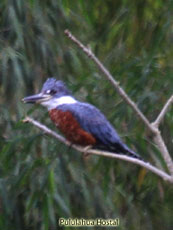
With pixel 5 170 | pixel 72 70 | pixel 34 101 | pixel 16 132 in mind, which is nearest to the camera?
pixel 34 101

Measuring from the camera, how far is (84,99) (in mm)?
4164

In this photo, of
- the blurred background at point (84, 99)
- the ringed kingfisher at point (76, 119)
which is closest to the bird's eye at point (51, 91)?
the ringed kingfisher at point (76, 119)

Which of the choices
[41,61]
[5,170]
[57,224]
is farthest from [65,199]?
[41,61]

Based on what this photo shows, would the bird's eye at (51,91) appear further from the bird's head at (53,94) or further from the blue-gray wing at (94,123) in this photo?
the blue-gray wing at (94,123)

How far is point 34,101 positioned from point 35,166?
391mm

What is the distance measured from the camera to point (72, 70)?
4488 mm

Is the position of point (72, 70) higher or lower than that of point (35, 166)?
higher

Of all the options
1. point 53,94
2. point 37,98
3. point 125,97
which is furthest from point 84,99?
point 125,97

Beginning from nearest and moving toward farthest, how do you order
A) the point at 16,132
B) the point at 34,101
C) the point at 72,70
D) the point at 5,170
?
the point at 34,101
the point at 5,170
the point at 16,132
the point at 72,70

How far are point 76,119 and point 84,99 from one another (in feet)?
1.66

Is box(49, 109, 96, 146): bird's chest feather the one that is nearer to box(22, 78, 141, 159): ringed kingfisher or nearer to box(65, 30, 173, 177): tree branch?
box(22, 78, 141, 159): ringed kingfisher

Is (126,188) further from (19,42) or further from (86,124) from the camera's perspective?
(19,42)

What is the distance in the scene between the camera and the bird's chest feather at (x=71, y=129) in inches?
143

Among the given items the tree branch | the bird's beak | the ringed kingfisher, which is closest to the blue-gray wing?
the ringed kingfisher
